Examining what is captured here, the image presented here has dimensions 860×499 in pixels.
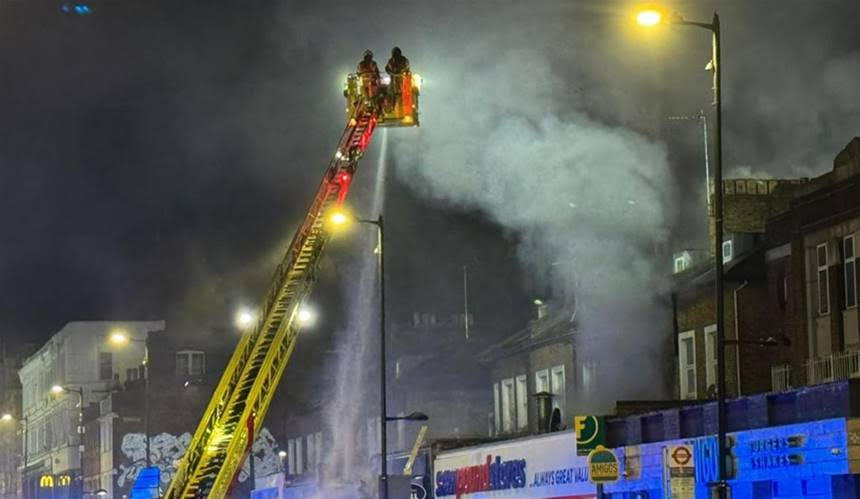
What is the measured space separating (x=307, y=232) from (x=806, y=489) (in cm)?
1254

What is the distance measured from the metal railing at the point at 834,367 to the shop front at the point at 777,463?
3.60 meters

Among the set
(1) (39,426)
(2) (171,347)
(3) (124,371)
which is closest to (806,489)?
(2) (171,347)

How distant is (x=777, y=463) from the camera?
27484mm

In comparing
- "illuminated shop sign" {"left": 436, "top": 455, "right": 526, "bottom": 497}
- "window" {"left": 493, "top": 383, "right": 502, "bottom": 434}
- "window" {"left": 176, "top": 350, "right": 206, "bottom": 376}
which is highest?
"window" {"left": 176, "top": 350, "right": 206, "bottom": 376}

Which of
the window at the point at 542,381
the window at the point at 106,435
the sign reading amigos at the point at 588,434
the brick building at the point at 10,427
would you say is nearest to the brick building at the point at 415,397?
the window at the point at 542,381

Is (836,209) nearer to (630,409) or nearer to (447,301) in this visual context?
(630,409)

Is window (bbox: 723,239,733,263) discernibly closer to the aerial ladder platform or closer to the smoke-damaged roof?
the smoke-damaged roof

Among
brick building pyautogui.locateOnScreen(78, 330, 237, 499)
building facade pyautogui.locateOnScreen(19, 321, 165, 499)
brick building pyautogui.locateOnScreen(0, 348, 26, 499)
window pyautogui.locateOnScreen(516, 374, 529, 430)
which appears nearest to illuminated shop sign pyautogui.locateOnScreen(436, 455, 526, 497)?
window pyautogui.locateOnScreen(516, 374, 529, 430)

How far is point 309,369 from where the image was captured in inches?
3159

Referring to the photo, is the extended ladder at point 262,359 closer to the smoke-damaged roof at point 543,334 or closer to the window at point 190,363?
the smoke-damaged roof at point 543,334

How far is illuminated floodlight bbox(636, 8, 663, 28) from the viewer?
21.7 metres

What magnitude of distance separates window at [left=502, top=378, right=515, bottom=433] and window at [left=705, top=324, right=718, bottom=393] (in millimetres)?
13632

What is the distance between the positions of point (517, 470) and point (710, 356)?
549cm

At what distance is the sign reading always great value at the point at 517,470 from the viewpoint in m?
36.7
